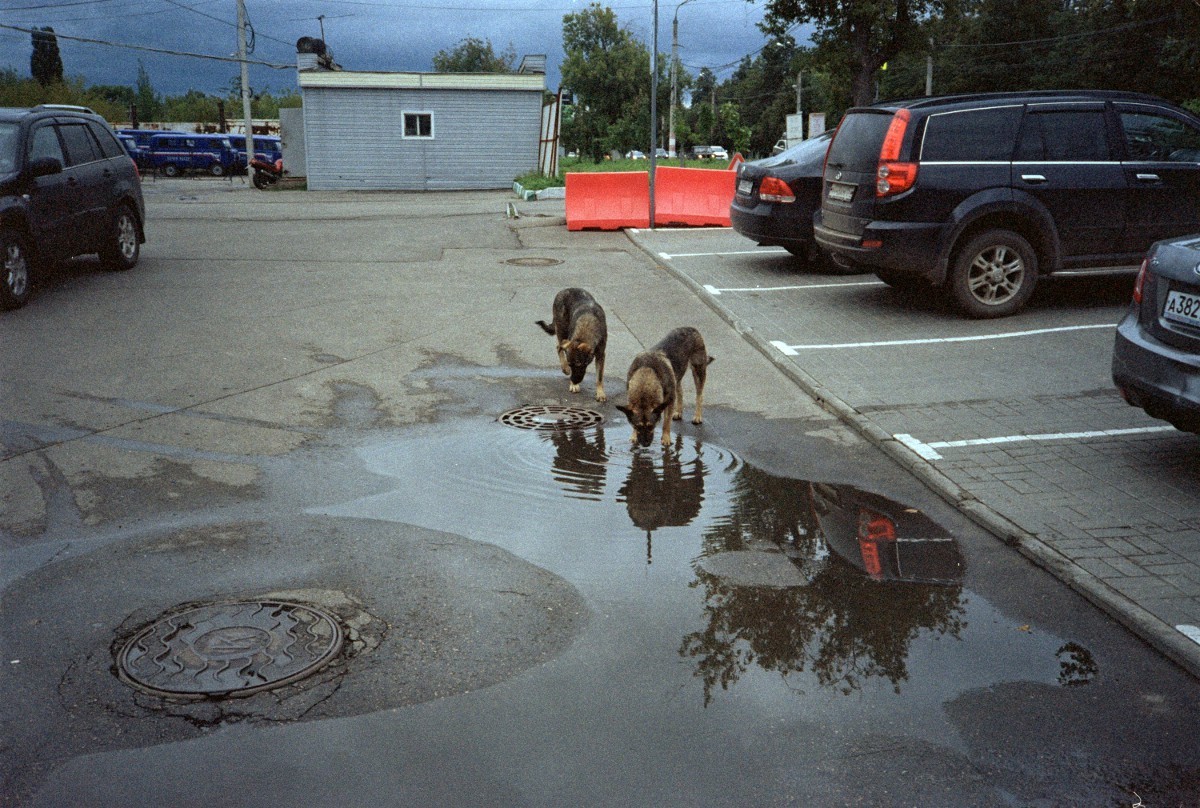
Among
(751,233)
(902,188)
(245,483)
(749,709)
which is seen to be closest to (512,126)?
(751,233)

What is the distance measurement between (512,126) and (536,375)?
3128cm

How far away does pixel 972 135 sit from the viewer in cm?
1002

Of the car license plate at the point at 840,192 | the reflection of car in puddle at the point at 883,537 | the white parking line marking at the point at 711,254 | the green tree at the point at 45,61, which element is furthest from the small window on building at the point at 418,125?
the green tree at the point at 45,61

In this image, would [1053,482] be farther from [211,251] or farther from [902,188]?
[211,251]

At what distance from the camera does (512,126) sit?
3838 cm

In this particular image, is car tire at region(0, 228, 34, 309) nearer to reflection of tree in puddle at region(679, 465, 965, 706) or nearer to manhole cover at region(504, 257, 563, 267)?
manhole cover at region(504, 257, 563, 267)

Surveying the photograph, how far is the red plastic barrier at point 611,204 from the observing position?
737 inches

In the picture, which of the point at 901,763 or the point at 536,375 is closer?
the point at 901,763

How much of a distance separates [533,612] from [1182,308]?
407cm

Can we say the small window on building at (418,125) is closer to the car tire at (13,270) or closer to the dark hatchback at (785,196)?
the dark hatchback at (785,196)

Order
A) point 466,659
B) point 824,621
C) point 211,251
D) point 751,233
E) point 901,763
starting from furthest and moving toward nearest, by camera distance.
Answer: point 211,251
point 751,233
point 824,621
point 466,659
point 901,763

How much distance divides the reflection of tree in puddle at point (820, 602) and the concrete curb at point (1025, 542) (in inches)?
12.2

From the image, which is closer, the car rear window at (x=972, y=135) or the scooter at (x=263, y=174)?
the car rear window at (x=972, y=135)

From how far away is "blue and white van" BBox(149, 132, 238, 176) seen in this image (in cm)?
5631
